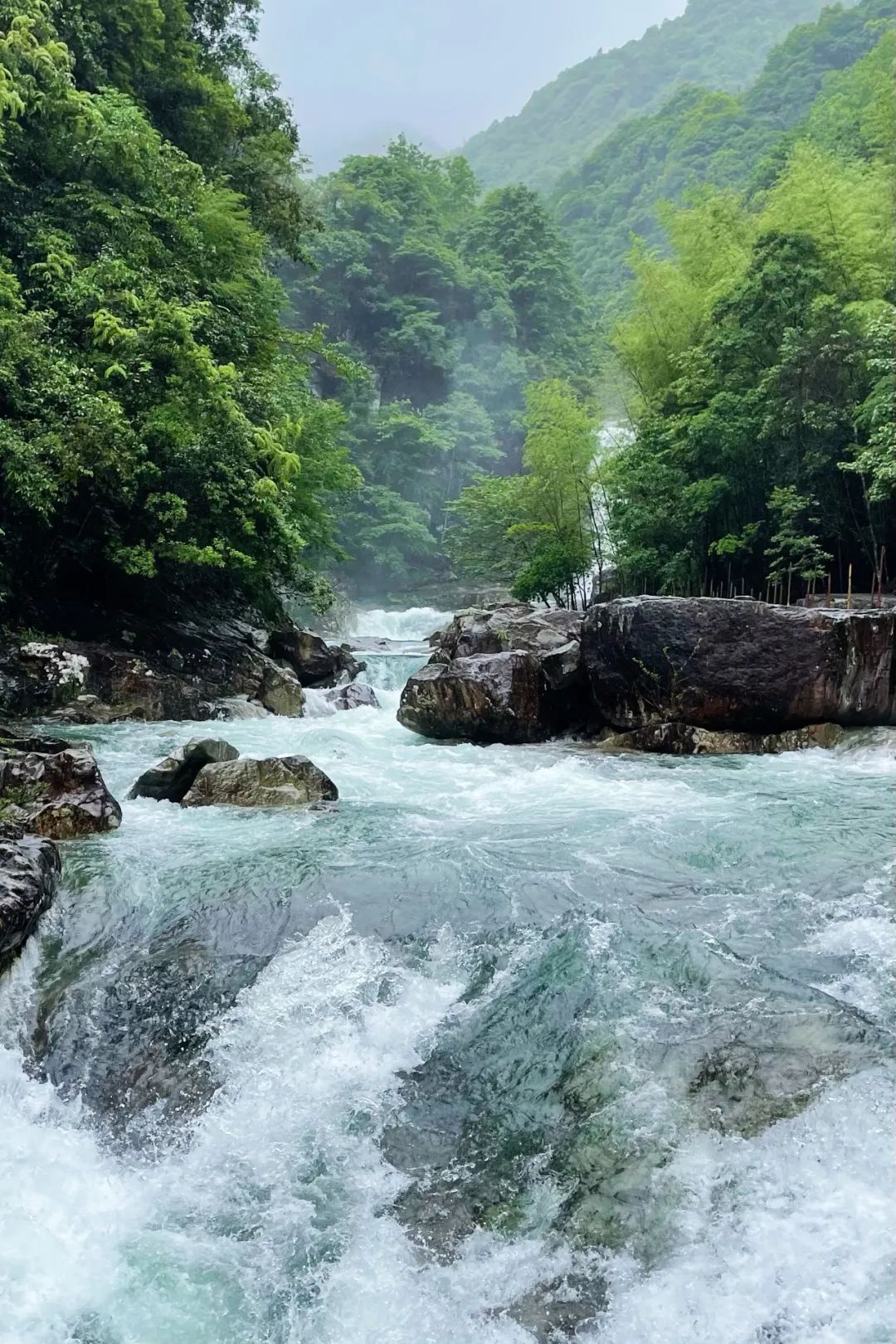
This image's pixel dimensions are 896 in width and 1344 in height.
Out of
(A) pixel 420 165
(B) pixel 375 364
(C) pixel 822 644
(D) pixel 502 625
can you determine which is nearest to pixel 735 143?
(A) pixel 420 165

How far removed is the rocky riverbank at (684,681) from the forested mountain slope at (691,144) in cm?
4006

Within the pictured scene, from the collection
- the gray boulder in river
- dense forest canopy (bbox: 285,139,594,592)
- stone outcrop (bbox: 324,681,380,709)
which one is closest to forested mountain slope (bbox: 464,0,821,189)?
dense forest canopy (bbox: 285,139,594,592)

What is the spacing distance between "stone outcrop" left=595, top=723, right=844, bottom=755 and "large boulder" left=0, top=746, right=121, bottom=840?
5.93 metres

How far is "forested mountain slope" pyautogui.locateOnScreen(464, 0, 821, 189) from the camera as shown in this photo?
9600 cm

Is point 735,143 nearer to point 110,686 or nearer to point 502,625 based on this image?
point 502,625

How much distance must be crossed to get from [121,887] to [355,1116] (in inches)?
95.0

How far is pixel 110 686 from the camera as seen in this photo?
11836mm

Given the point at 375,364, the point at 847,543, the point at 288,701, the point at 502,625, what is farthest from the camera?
the point at 375,364

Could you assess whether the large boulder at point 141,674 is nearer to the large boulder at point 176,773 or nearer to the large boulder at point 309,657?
the large boulder at point 309,657

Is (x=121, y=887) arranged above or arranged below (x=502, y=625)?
below

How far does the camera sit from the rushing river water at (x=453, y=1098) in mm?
3045

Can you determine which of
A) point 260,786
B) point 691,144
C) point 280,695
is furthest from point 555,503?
point 691,144

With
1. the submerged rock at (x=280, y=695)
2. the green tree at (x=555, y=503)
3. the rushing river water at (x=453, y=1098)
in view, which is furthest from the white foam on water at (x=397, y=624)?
the rushing river water at (x=453, y=1098)

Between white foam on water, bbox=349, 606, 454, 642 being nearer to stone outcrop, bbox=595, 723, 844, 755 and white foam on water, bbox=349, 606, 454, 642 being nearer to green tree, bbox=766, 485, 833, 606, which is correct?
green tree, bbox=766, 485, 833, 606
